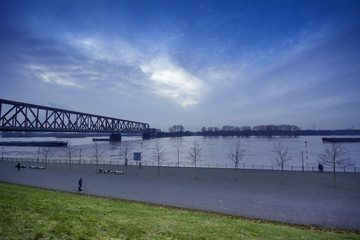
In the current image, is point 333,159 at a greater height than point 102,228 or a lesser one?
greater

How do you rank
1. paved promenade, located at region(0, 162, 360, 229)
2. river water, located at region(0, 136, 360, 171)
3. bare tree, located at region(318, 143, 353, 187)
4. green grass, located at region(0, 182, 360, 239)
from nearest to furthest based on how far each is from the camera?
green grass, located at region(0, 182, 360, 239), paved promenade, located at region(0, 162, 360, 229), bare tree, located at region(318, 143, 353, 187), river water, located at region(0, 136, 360, 171)

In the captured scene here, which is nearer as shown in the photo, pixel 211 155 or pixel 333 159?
pixel 333 159

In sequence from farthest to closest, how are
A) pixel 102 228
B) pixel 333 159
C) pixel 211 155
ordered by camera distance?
pixel 211 155 < pixel 333 159 < pixel 102 228

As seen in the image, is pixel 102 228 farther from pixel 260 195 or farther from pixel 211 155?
pixel 211 155

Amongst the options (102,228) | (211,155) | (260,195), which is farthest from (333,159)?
(211,155)

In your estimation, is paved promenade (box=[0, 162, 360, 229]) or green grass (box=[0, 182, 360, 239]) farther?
paved promenade (box=[0, 162, 360, 229])

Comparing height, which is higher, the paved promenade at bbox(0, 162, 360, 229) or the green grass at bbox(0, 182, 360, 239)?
the green grass at bbox(0, 182, 360, 239)

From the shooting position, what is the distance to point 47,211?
8547mm

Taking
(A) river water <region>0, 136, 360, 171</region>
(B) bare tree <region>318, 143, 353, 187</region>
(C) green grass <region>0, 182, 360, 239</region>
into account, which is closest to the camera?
(C) green grass <region>0, 182, 360, 239</region>

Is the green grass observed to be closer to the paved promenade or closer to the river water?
the paved promenade

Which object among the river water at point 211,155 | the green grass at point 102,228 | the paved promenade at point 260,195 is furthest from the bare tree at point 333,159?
the green grass at point 102,228

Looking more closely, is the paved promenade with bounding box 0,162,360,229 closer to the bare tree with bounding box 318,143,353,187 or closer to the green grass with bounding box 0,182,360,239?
the green grass with bounding box 0,182,360,239

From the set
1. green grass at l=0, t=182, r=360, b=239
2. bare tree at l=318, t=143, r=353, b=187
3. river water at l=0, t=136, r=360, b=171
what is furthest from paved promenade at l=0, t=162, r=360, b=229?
river water at l=0, t=136, r=360, b=171

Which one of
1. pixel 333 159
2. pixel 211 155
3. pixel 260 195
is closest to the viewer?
pixel 260 195
